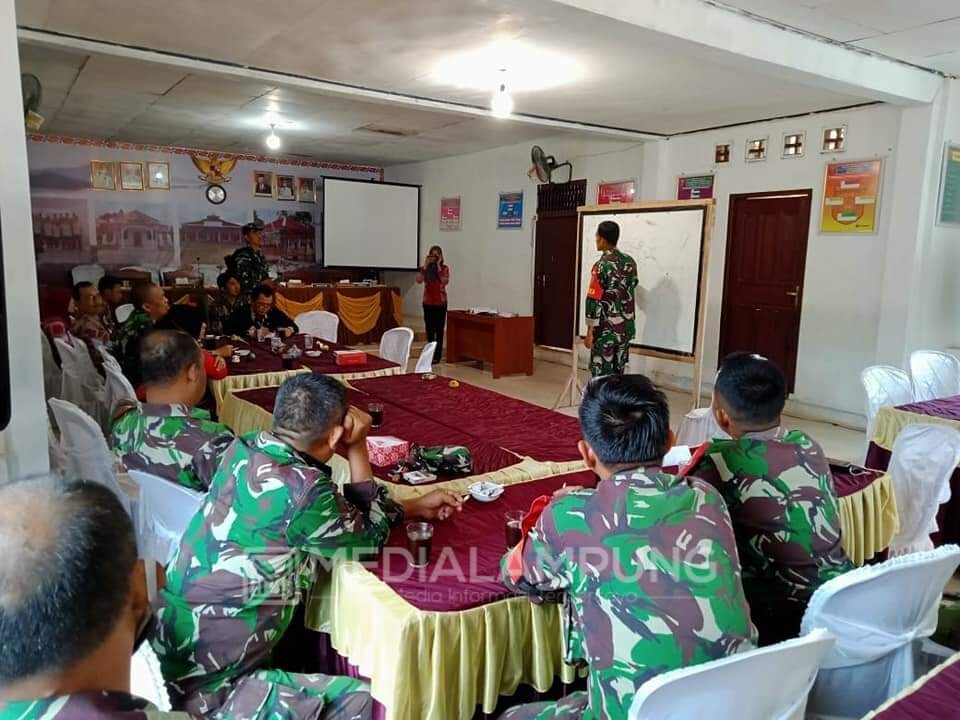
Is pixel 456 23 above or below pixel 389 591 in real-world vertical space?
above

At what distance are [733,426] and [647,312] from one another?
4.35m

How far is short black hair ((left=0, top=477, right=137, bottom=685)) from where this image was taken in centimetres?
79

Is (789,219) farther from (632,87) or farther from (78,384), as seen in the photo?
(78,384)

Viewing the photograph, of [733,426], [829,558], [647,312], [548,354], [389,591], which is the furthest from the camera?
[548,354]

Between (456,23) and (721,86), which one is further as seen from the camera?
(721,86)

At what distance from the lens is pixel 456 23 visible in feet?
13.4

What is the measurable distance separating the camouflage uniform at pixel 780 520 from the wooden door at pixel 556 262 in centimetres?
658

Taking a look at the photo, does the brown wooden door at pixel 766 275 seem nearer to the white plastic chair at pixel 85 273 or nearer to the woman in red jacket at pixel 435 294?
the woman in red jacket at pixel 435 294

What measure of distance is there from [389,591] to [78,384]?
3.43m

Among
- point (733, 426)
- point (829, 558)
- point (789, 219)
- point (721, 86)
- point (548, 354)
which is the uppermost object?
point (721, 86)

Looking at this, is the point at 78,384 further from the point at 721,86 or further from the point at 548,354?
the point at 548,354

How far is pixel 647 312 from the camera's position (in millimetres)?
6086

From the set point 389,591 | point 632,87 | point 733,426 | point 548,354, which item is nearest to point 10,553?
point 389,591

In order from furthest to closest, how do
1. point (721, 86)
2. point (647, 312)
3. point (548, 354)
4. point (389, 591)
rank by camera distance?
1. point (548, 354)
2. point (647, 312)
3. point (721, 86)
4. point (389, 591)
